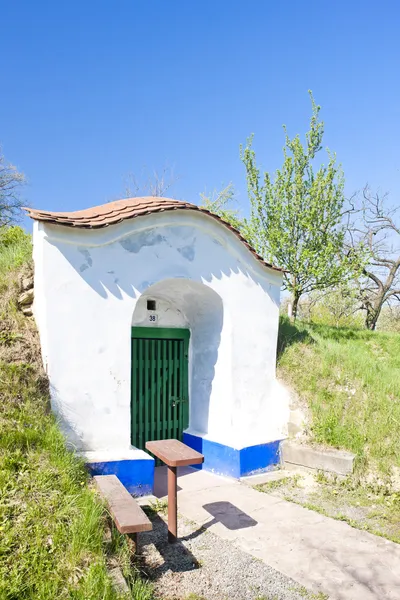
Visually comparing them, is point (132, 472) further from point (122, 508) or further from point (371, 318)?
point (371, 318)

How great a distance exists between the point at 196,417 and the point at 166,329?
5.07 ft

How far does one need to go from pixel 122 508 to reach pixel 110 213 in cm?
364

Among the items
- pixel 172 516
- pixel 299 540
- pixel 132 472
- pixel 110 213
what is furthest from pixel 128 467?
pixel 110 213

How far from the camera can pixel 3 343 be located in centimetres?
539

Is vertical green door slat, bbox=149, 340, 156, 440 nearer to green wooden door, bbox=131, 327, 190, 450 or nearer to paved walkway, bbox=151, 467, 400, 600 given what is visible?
green wooden door, bbox=131, 327, 190, 450

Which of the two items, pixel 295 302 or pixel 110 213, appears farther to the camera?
pixel 295 302

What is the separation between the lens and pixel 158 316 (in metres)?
7.19

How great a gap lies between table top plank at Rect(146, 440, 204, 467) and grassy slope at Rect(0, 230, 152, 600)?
2.50ft

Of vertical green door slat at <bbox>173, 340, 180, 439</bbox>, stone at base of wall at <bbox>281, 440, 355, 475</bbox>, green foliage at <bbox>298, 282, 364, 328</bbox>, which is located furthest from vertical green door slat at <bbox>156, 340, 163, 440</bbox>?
green foliage at <bbox>298, 282, 364, 328</bbox>

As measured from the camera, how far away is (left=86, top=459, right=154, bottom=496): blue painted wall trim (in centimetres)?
511

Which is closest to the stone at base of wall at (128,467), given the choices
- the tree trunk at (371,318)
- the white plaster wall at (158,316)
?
the white plaster wall at (158,316)

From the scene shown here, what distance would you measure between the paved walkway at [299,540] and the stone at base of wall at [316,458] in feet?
3.62

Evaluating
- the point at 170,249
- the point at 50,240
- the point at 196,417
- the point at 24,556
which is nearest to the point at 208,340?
the point at 196,417

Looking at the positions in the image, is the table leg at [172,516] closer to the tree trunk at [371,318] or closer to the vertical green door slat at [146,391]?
the vertical green door slat at [146,391]
